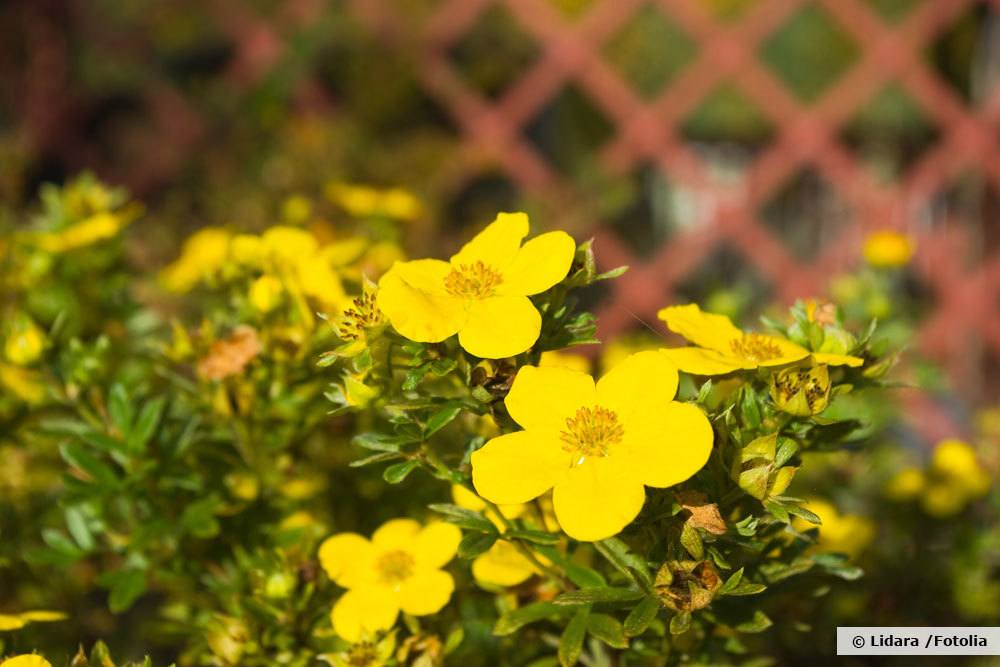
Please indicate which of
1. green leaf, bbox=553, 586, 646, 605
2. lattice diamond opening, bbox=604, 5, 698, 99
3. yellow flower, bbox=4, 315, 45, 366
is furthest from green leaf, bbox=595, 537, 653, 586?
lattice diamond opening, bbox=604, 5, 698, 99


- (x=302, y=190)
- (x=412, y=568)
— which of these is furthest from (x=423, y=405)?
(x=302, y=190)

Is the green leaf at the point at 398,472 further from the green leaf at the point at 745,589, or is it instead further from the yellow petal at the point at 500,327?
the green leaf at the point at 745,589

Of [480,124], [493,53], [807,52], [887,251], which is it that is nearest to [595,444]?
[887,251]

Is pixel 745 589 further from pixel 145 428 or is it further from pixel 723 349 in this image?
pixel 145 428

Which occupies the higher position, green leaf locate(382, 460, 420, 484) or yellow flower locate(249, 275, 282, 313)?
yellow flower locate(249, 275, 282, 313)

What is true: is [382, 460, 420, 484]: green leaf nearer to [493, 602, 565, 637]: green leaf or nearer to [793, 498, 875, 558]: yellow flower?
[493, 602, 565, 637]: green leaf
